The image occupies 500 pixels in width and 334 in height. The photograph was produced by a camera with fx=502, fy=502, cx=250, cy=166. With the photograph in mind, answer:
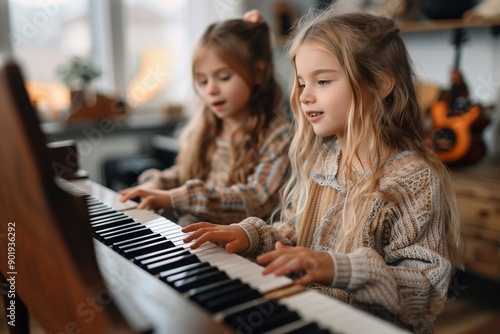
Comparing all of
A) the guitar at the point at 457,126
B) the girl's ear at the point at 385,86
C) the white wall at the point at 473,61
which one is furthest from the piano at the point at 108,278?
the white wall at the point at 473,61

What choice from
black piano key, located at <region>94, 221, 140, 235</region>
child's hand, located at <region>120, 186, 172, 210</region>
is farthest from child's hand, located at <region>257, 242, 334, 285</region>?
child's hand, located at <region>120, 186, 172, 210</region>

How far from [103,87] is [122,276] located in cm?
339

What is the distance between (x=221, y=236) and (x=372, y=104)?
0.46 meters

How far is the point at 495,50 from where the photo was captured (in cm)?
259

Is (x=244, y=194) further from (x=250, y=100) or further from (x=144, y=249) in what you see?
(x=144, y=249)

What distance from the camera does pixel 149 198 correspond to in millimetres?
1413

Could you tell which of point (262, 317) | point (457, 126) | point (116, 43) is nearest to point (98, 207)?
point (262, 317)

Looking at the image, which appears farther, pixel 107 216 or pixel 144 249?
pixel 107 216

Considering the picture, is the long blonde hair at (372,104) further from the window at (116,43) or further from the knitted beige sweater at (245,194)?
the window at (116,43)

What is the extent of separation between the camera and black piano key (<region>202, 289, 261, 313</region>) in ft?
2.33

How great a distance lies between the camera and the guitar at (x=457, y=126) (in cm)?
236

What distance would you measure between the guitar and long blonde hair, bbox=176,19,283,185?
1022 millimetres

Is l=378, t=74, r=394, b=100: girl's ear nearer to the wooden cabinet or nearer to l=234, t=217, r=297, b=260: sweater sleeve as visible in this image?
l=234, t=217, r=297, b=260: sweater sleeve

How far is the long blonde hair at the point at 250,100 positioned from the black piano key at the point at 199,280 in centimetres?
84
